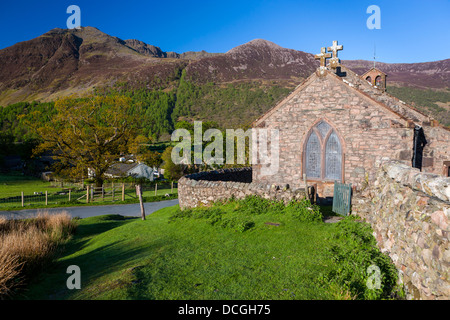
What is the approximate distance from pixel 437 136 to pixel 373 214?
9285 millimetres

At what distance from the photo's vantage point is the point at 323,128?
13.9m

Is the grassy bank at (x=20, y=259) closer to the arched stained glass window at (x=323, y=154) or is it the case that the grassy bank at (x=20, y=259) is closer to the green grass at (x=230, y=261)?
the green grass at (x=230, y=261)

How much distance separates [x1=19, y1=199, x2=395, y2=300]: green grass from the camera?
17.6ft

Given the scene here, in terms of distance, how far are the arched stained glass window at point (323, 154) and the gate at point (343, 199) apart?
10.2 feet

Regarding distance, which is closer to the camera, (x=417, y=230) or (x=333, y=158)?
(x=417, y=230)

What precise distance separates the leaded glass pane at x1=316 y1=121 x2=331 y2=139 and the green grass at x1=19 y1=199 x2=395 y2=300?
5.40 m

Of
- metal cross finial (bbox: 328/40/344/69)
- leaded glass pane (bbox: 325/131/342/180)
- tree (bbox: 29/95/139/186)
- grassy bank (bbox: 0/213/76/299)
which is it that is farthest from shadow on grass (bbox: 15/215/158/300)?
tree (bbox: 29/95/139/186)

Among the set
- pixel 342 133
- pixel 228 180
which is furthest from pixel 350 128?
pixel 228 180

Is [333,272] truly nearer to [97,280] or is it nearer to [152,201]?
[97,280]

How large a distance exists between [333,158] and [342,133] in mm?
1341

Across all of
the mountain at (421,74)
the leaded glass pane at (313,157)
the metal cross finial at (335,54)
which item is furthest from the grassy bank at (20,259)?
the mountain at (421,74)

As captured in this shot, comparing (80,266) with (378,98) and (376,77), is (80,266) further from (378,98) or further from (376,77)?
(376,77)

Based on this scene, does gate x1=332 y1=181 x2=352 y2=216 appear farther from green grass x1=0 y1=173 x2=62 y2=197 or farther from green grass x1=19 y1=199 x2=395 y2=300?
green grass x1=0 y1=173 x2=62 y2=197
